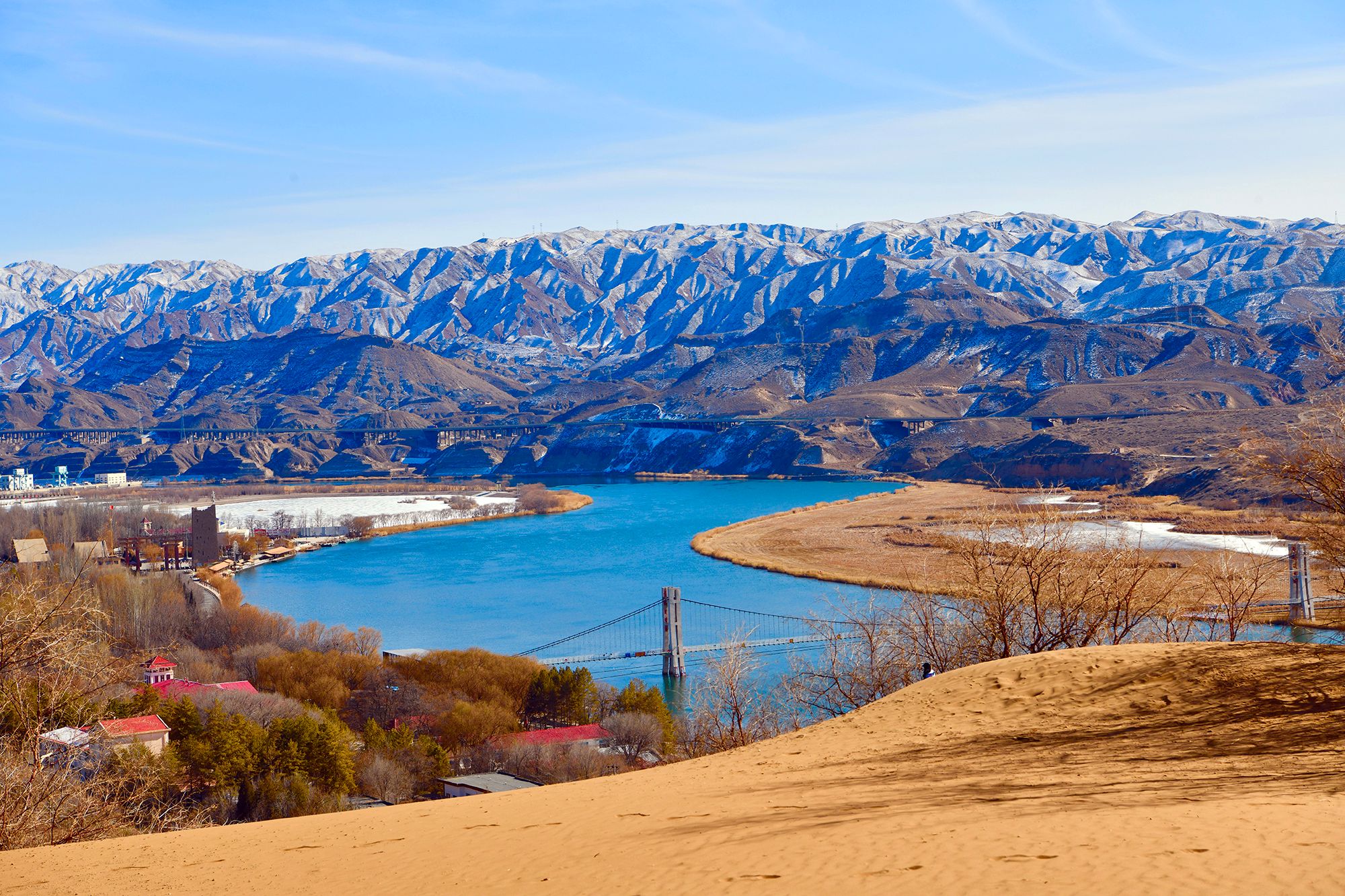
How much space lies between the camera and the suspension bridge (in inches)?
1187

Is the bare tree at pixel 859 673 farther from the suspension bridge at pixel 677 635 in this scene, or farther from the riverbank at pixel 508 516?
the riverbank at pixel 508 516

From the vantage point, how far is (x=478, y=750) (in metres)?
20.9

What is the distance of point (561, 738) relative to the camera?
21125 mm

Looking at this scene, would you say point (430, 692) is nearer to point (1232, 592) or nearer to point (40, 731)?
point (1232, 592)

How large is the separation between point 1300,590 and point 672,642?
16.6 meters

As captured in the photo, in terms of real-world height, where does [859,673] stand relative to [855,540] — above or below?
above

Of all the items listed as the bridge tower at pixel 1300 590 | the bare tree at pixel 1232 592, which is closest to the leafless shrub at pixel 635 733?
the bare tree at pixel 1232 592

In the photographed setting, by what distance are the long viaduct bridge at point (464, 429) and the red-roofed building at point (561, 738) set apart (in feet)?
277

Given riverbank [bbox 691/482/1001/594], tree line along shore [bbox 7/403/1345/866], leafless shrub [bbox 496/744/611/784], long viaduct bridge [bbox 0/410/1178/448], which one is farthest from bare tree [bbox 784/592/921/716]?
long viaduct bridge [bbox 0/410/1178/448]

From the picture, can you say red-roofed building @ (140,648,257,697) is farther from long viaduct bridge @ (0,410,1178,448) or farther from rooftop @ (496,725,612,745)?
long viaduct bridge @ (0,410,1178,448)

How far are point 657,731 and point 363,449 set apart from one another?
381 ft

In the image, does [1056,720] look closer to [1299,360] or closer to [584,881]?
[584,881]

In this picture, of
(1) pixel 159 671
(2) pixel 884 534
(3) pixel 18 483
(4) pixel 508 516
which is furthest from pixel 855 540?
(3) pixel 18 483

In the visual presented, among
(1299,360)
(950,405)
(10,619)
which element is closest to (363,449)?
(950,405)
